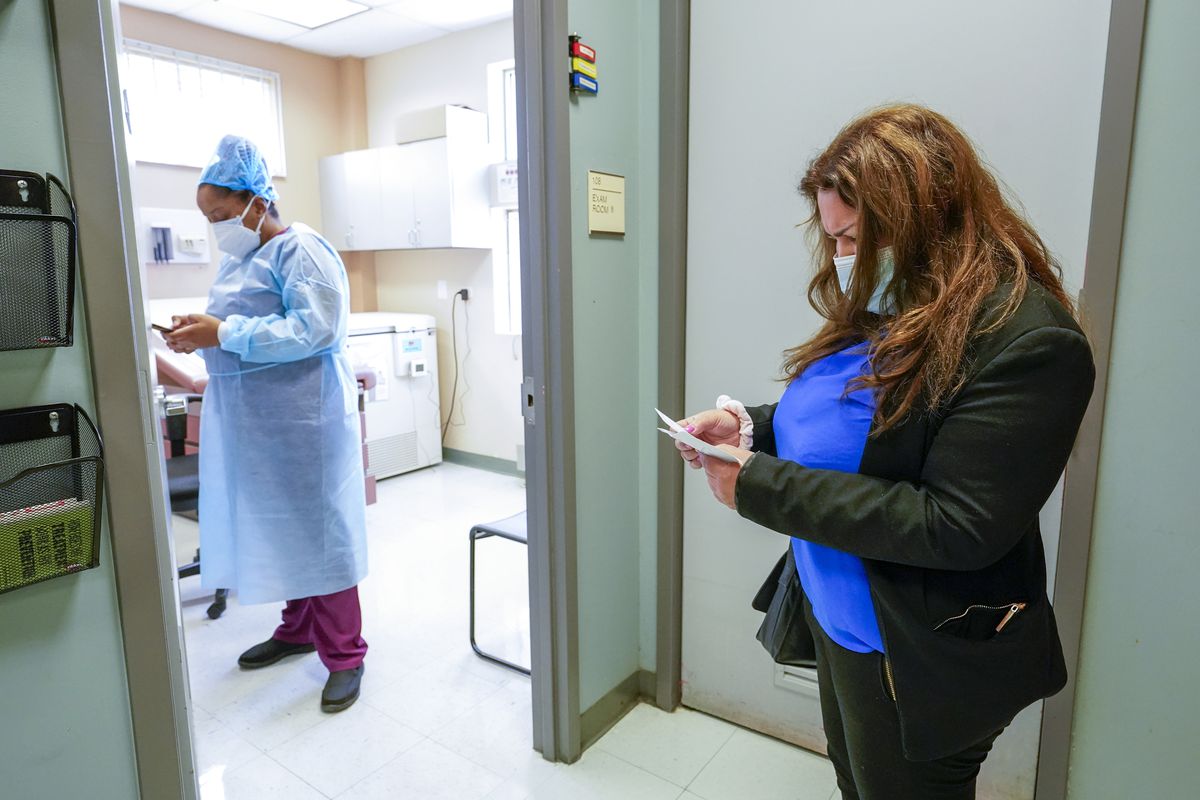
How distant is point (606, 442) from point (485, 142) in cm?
285

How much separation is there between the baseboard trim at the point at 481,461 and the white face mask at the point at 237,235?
246 cm

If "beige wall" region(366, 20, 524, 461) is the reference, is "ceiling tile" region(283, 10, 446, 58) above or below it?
above

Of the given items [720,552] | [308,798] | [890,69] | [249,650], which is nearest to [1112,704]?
[720,552]

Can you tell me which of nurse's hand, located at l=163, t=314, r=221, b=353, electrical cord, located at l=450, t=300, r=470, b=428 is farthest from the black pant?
electrical cord, located at l=450, t=300, r=470, b=428

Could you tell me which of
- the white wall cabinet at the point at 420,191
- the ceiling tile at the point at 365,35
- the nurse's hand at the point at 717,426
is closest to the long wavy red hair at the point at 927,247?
the nurse's hand at the point at 717,426

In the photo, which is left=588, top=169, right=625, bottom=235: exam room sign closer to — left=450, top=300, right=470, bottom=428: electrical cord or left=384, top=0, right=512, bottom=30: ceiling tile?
left=384, top=0, right=512, bottom=30: ceiling tile

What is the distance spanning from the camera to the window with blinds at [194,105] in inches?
151

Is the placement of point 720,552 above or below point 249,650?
above

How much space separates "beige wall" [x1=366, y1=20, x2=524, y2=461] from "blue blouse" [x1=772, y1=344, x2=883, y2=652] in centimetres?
322

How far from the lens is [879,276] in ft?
3.14

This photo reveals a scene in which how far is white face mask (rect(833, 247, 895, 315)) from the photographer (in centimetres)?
94

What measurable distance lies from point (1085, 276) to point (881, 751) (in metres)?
0.92

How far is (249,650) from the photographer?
232cm

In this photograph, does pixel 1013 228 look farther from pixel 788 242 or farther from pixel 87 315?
pixel 87 315
